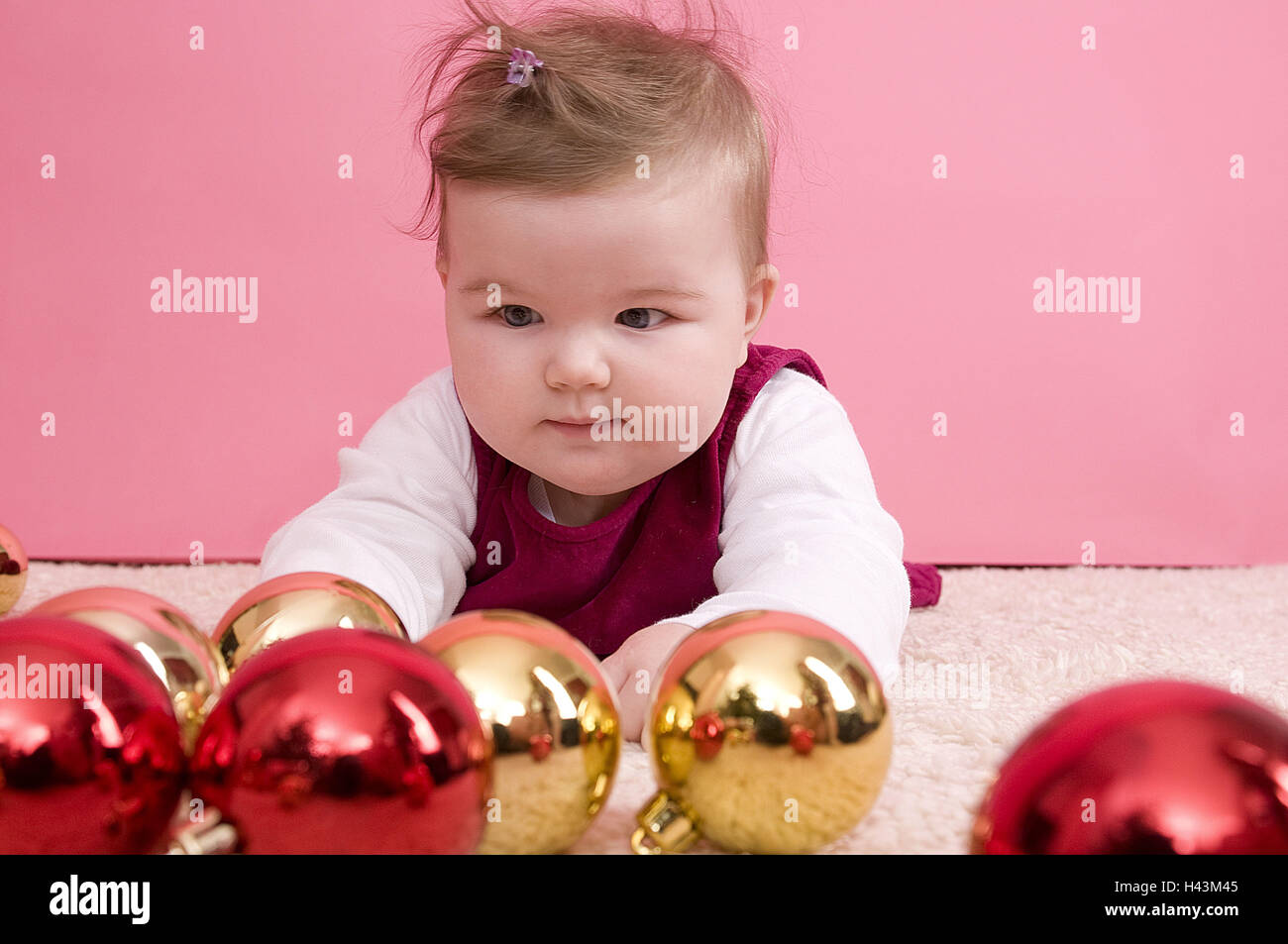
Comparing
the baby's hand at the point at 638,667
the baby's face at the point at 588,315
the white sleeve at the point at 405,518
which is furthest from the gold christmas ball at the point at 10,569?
the baby's hand at the point at 638,667

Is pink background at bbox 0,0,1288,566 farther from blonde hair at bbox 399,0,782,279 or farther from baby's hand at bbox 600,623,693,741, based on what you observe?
baby's hand at bbox 600,623,693,741

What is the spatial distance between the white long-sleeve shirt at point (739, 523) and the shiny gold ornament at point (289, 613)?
9.5 inches

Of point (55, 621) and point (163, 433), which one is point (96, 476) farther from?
point (55, 621)

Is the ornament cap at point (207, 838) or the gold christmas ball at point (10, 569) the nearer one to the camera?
the ornament cap at point (207, 838)

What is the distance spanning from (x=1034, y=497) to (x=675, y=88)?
1.23 meters

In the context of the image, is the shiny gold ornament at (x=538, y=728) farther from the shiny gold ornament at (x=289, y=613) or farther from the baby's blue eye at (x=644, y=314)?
the baby's blue eye at (x=644, y=314)

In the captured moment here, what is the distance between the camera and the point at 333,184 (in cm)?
187

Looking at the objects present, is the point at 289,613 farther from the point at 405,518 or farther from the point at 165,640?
the point at 405,518

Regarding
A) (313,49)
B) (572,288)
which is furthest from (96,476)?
(572,288)

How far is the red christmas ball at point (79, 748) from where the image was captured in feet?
1.40

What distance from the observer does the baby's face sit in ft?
2.76

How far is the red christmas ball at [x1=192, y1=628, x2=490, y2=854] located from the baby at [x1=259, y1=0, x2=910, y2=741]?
353 mm

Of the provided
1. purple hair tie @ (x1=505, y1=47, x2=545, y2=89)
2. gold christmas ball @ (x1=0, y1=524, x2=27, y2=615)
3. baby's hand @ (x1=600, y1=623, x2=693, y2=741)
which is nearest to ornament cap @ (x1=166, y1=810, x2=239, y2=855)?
baby's hand @ (x1=600, y1=623, x2=693, y2=741)
